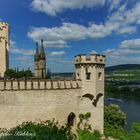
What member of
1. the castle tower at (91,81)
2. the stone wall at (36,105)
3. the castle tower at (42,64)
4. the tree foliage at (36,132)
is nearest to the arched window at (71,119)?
the stone wall at (36,105)

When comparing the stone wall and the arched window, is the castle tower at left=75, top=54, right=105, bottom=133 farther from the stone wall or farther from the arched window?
the arched window

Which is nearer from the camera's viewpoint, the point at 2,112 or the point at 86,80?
the point at 2,112

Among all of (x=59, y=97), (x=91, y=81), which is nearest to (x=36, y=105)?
(x=59, y=97)

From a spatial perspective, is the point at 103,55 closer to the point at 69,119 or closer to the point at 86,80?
the point at 86,80

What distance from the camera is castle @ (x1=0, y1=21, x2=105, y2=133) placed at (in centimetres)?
2217

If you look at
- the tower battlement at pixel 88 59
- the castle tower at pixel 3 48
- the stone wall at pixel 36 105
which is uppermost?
the castle tower at pixel 3 48

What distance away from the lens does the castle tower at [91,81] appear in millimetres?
23859

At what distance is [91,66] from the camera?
23875 millimetres

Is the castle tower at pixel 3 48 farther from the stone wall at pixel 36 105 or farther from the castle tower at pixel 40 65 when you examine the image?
the stone wall at pixel 36 105

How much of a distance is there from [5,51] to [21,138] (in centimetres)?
1952

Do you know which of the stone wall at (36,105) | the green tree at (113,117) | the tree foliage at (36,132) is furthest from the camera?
the green tree at (113,117)

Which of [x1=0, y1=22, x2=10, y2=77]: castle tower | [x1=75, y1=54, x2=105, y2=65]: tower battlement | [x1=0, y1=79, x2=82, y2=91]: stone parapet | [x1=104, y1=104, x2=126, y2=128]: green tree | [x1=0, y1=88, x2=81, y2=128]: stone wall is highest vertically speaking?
[x1=0, y1=22, x2=10, y2=77]: castle tower

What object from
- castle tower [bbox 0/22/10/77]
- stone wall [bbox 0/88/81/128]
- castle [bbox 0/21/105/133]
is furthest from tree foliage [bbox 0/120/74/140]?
castle tower [bbox 0/22/10/77]

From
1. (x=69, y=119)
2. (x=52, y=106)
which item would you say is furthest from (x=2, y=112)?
(x=69, y=119)
